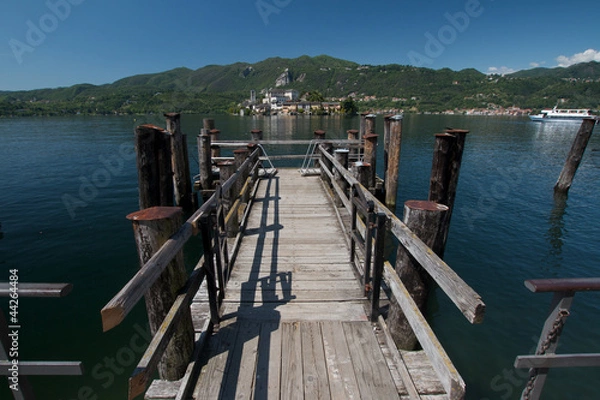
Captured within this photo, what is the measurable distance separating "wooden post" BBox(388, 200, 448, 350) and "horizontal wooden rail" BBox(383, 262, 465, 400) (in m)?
0.16

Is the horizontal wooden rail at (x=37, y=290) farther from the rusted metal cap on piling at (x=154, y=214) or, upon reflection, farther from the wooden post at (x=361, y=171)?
the wooden post at (x=361, y=171)

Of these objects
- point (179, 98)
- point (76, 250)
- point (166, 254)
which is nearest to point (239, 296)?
point (166, 254)

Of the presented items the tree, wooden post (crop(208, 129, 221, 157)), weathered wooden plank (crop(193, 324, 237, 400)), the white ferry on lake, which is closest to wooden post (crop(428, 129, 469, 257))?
weathered wooden plank (crop(193, 324, 237, 400))

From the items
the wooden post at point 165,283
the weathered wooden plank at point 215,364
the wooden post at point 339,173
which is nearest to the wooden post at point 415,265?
the weathered wooden plank at point 215,364

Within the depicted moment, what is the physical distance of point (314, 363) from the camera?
299cm

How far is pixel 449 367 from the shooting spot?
79.1 inches

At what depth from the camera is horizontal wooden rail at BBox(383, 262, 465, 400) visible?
6.37 feet

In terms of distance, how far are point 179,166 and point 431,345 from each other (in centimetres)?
1158

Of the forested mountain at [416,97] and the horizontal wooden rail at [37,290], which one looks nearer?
the horizontal wooden rail at [37,290]

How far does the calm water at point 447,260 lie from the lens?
17.8 ft

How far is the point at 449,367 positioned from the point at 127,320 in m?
6.73

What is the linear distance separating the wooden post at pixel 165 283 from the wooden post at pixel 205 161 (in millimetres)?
8796

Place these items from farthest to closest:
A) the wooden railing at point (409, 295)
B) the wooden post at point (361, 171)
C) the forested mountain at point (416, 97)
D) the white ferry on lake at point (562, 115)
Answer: the forested mountain at point (416, 97)
the white ferry on lake at point (562, 115)
the wooden post at point (361, 171)
the wooden railing at point (409, 295)

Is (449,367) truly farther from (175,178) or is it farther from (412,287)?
(175,178)
